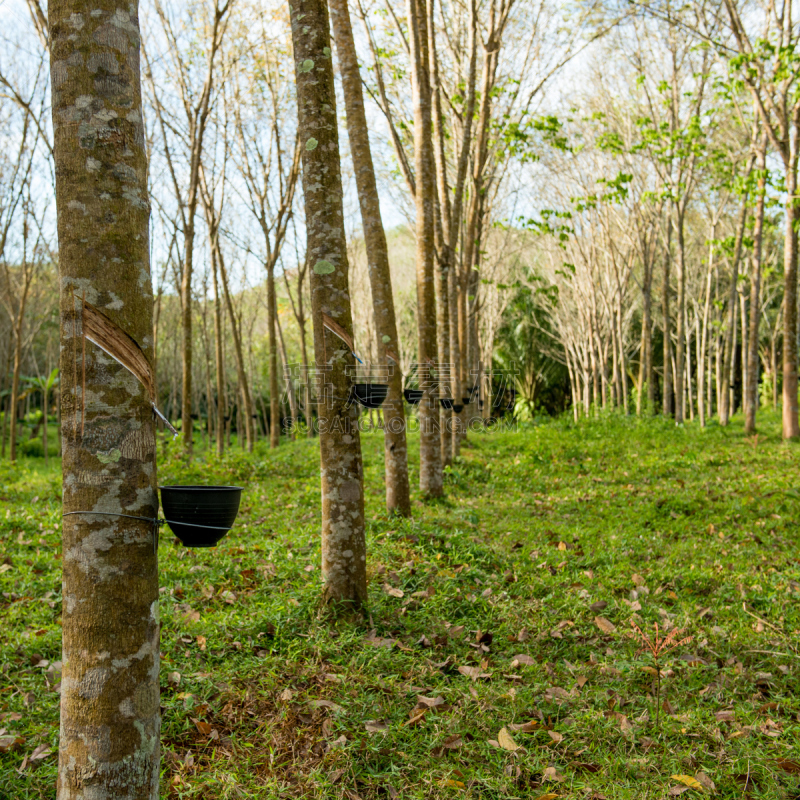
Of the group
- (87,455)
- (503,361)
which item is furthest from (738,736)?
(503,361)

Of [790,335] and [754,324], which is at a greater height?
[754,324]

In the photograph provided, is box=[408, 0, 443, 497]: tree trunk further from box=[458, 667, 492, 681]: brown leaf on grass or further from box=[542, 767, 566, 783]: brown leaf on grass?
box=[542, 767, 566, 783]: brown leaf on grass

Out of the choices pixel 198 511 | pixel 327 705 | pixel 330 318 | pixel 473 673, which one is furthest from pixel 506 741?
pixel 330 318

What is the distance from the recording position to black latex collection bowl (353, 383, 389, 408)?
388 cm

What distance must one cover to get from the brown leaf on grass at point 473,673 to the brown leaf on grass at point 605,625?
101 centimetres

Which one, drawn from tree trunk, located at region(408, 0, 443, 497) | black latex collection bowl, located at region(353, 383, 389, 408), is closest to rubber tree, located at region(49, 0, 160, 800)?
black latex collection bowl, located at region(353, 383, 389, 408)

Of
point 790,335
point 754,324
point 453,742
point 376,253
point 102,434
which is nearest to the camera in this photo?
point 102,434

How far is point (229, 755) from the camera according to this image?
268 cm

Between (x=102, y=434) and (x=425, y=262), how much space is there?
5449mm

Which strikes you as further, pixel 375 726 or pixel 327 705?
pixel 327 705

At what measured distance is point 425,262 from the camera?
681cm

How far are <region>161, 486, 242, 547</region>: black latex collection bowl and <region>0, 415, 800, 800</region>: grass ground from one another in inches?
41.0

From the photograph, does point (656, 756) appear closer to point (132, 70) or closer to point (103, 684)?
point (103, 684)

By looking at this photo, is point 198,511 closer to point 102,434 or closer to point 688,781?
point 102,434
